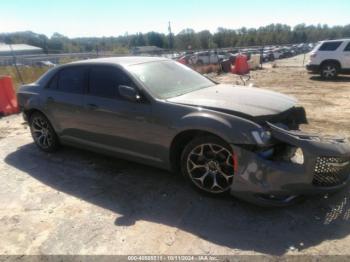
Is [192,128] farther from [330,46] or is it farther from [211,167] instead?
[330,46]

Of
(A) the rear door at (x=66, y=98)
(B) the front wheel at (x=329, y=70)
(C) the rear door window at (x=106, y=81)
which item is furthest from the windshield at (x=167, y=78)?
(B) the front wheel at (x=329, y=70)

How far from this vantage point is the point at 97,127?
186 inches

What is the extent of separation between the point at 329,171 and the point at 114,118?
2673 mm

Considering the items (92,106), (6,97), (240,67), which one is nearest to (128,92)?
(92,106)

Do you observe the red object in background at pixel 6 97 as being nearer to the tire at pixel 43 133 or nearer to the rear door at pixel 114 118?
the tire at pixel 43 133

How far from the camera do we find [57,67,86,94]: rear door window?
16.4 feet

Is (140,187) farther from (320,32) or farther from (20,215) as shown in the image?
(320,32)

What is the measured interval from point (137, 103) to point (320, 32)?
14463 cm

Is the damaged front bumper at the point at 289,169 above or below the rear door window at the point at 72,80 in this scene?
below

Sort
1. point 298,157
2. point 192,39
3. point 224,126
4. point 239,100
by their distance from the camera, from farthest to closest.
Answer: point 192,39 < point 239,100 < point 224,126 < point 298,157

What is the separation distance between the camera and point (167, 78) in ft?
15.2

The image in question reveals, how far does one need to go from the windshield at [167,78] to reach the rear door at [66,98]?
1000 mm

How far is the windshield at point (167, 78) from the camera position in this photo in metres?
4.32

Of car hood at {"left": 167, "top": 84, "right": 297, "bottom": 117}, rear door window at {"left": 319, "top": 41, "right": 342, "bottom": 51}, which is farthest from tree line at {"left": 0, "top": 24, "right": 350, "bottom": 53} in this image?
car hood at {"left": 167, "top": 84, "right": 297, "bottom": 117}
